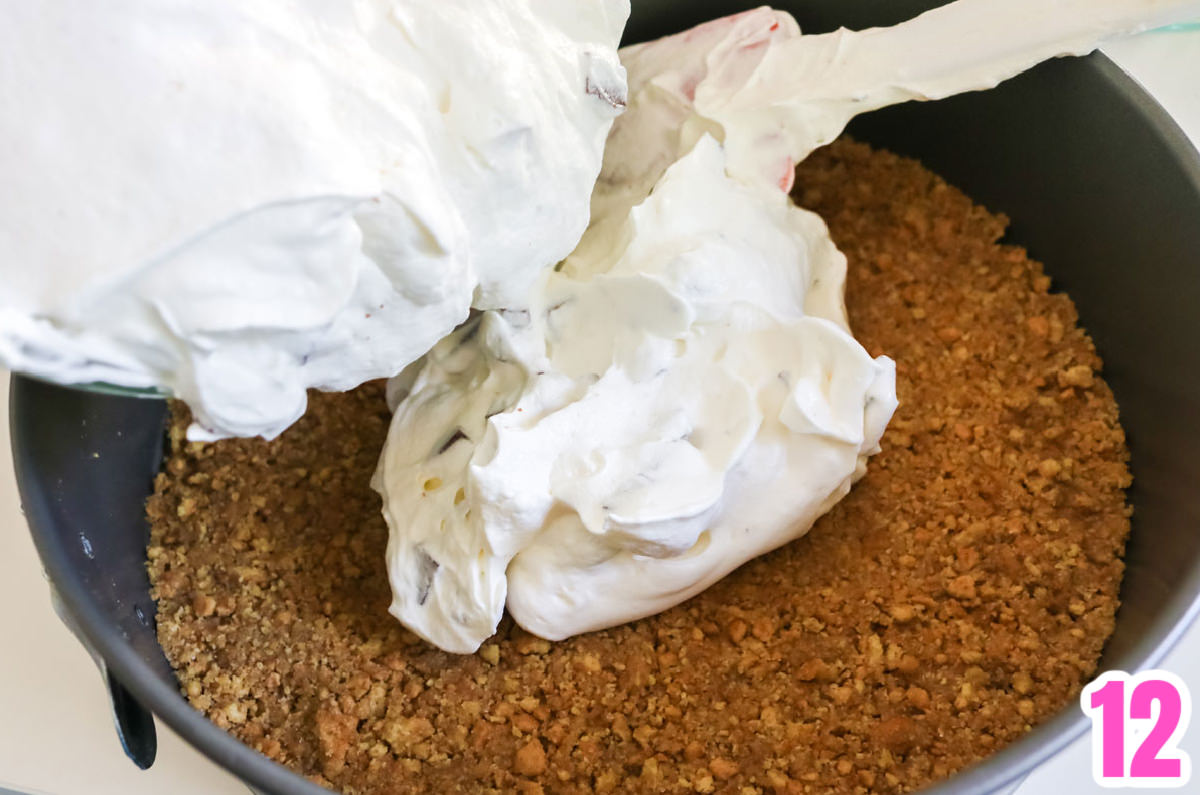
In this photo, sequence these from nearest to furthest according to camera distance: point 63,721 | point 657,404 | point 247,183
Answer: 1. point 247,183
2. point 657,404
3. point 63,721

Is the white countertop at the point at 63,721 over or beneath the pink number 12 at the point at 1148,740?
beneath

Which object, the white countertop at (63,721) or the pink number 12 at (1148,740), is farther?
the white countertop at (63,721)

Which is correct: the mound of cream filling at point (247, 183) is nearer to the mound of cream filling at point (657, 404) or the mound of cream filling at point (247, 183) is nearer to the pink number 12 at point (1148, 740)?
the mound of cream filling at point (657, 404)

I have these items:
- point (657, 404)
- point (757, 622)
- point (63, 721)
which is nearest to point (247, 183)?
point (657, 404)

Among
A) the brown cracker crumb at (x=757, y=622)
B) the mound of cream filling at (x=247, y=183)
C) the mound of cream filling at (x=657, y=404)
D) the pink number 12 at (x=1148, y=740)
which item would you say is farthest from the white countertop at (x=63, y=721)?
the mound of cream filling at (x=247, y=183)

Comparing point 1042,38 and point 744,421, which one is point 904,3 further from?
point 744,421

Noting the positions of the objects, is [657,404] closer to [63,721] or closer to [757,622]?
[757,622]
